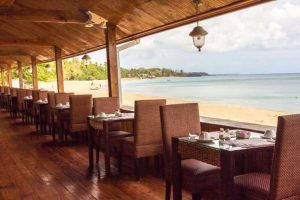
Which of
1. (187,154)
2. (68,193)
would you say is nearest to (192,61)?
(68,193)

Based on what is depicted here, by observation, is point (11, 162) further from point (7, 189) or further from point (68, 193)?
point (68, 193)

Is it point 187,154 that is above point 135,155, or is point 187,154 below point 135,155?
above

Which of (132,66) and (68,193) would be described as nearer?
(68,193)

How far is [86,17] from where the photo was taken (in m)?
7.65

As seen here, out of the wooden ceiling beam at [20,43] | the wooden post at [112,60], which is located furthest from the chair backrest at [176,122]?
the wooden ceiling beam at [20,43]

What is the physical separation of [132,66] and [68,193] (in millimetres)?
7638

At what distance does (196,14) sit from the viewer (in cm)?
536

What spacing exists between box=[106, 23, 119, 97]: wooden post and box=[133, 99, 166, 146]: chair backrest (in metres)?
3.33

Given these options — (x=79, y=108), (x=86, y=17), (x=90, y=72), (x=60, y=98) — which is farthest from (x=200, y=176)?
(x=90, y=72)

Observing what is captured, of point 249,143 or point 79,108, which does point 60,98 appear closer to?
point 79,108

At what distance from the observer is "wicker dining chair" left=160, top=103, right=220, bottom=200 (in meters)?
3.21

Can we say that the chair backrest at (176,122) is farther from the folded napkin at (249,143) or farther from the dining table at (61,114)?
the dining table at (61,114)

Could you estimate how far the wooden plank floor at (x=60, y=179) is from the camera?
167 inches

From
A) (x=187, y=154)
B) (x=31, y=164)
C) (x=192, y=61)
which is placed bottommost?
(x=31, y=164)
